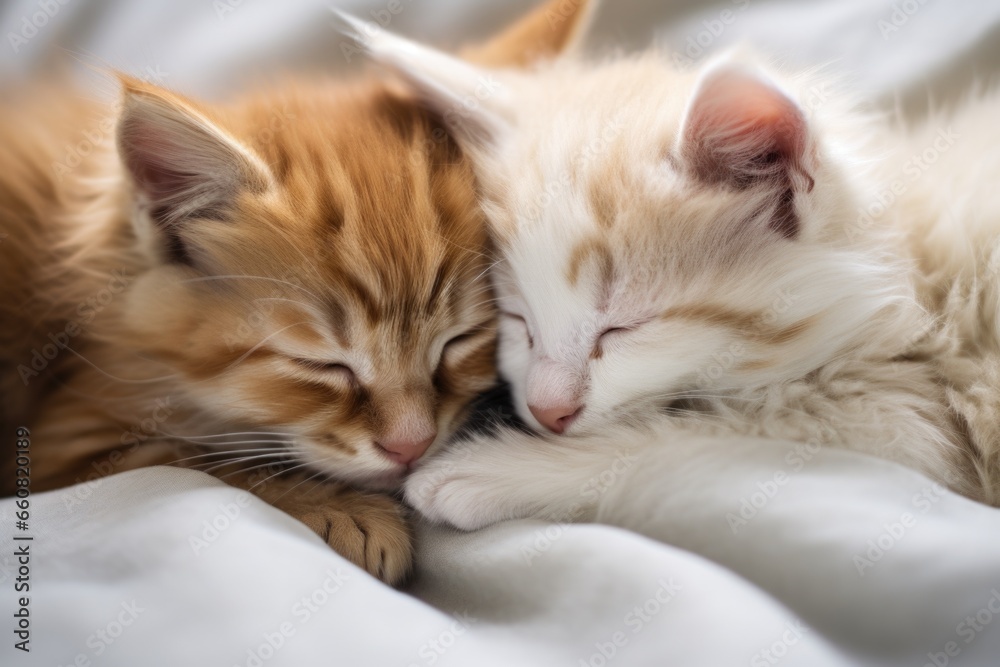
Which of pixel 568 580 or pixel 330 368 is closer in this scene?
pixel 568 580

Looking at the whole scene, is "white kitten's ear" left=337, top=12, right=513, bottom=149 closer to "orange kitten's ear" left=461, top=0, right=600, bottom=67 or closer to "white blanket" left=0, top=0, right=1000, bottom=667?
"orange kitten's ear" left=461, top=0, right=600, bottom=67

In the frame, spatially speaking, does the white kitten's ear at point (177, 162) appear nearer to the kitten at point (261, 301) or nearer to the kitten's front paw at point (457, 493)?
the kitten at point (261, 301)

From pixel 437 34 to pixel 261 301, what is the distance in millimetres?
830

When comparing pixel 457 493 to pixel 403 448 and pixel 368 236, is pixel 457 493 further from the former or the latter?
pixel 368 236

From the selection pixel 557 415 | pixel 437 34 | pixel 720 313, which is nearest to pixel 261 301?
pixel 557 415

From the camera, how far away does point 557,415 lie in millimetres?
892

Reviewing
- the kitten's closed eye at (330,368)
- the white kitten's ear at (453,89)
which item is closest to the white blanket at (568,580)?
the kitten's closed eye at (330,368)

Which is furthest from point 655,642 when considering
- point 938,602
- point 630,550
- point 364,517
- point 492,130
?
point 492,130

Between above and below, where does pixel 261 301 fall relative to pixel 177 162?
below

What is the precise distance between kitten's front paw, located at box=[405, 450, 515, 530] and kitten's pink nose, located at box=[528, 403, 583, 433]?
0.31ft

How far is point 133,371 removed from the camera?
39.3 inches

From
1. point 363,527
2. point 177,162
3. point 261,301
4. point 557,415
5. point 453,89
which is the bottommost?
point 363,527

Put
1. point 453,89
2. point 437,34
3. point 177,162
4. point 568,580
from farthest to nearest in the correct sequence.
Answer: point 437,34
point 453,89
point 177,162
point 568,580

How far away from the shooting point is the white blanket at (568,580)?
651mm
